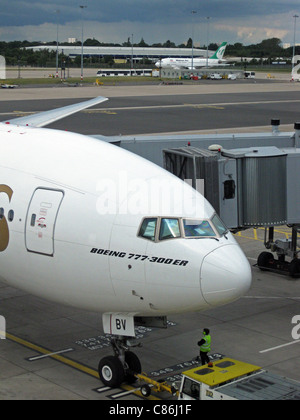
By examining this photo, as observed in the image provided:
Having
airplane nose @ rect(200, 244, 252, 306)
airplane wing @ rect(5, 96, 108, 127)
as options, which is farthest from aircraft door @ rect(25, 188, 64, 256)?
airplane wing @ rect(5, 96, 108, 127)

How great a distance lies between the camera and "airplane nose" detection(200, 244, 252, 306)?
16562mm

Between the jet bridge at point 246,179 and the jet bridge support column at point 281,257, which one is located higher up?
the jet bridge at point 246,179

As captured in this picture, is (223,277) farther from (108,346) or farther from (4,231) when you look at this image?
(108,346)

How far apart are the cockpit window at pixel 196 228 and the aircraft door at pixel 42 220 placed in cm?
351

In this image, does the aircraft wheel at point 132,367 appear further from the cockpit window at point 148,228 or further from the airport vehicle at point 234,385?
the cockpit window at point 148,228

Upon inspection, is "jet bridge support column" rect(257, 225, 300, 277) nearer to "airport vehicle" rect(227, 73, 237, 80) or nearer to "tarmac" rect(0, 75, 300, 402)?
"tarmac" rect(0, 75, 300, 402)

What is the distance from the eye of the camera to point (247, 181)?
83.9 ft

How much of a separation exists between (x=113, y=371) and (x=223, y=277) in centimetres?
458

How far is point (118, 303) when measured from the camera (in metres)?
17.9

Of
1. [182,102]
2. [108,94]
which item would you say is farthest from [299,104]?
[108,94]

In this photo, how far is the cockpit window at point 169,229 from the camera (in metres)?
17.0

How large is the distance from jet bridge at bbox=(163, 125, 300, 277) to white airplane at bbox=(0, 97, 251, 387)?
5327mm

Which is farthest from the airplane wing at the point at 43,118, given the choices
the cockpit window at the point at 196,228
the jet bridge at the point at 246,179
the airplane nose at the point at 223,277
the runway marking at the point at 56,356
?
the airplane nose at the point at 223,277
